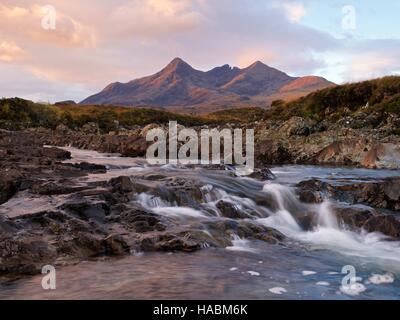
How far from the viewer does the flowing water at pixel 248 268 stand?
7926mm

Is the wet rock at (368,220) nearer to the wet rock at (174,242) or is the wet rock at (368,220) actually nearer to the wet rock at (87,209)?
the wet rock at (174,242)

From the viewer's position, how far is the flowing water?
7926mm

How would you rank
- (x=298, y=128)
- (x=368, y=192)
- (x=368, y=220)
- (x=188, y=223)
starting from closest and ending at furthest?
(x=188, y=223) → (x=368, y=220) → (x=368, y=192) → (x=298, y=128)

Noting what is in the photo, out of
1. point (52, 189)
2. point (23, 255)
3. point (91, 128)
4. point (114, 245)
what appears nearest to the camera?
point (23, 255)

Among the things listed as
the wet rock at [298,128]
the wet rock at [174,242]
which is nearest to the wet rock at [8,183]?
the wet rock at [174,242]

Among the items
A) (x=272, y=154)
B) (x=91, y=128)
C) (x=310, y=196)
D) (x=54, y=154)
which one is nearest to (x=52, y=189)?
(x=310, y=196)

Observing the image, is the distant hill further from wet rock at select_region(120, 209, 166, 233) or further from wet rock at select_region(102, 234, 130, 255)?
wet rock at select_region(102, 234, 130, 255)

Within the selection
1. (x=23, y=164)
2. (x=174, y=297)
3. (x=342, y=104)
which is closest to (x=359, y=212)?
(x=174, y=297)

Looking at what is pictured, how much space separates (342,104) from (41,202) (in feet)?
162

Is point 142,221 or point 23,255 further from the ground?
point 142,221

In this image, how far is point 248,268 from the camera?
374 inches

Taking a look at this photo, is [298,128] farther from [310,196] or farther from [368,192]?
[310,196]

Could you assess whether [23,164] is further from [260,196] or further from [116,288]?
[116,288]

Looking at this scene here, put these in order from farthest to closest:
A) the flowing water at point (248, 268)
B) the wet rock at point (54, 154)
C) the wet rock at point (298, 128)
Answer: the wet rock at point (298, 128) → the wet rock at point (54, 154) → the flowing water at point (248, 268)
